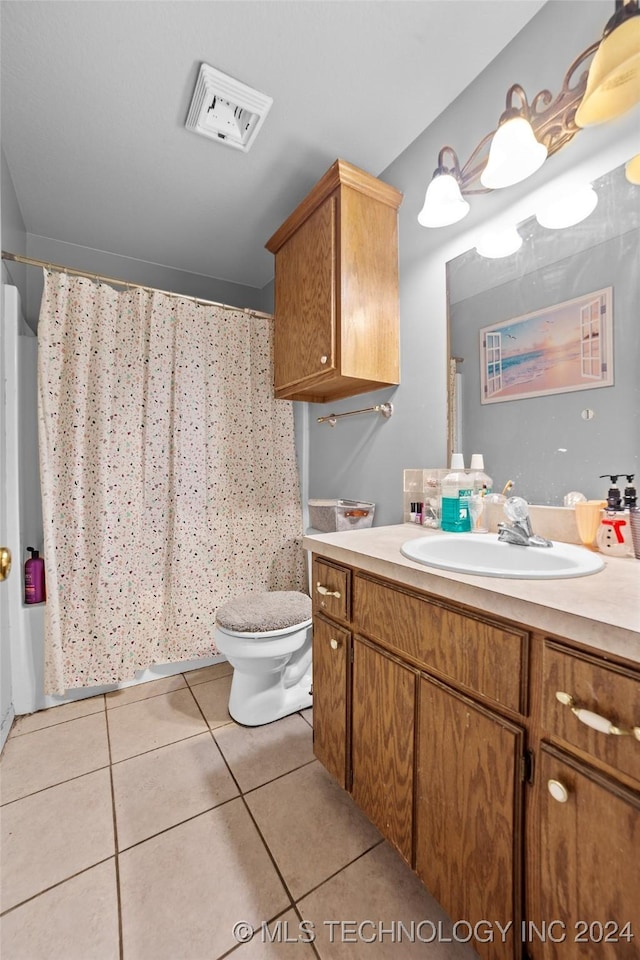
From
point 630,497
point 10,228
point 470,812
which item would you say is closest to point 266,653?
point 470,812

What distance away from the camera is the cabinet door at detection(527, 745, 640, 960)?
52cm

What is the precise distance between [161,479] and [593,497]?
1.84 metres

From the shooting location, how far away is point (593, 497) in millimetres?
1019

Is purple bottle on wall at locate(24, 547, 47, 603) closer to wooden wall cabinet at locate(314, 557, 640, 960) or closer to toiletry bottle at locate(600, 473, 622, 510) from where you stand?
wooden wall cabinet at locate(314, 557, 640, 960)

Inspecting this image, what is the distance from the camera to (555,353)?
109cm

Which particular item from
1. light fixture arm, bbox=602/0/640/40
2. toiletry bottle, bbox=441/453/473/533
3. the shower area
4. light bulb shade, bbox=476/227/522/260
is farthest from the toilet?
light fixture arm, bbox=602/0/640/40

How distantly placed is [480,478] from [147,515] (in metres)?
1.60

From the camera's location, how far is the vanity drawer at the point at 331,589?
1087 mm

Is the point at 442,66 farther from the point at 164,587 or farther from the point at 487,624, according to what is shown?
the point at 164,587

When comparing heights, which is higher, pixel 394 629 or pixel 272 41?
pixel 272 41

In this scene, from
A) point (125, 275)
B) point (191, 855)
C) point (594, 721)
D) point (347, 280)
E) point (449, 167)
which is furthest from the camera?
point (125, 275)

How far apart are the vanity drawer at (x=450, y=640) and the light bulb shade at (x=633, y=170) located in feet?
3.69

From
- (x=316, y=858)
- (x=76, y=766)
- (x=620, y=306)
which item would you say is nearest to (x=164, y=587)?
(x=76, y=766)

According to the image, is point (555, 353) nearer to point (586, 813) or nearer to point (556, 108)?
point (556, 108)
